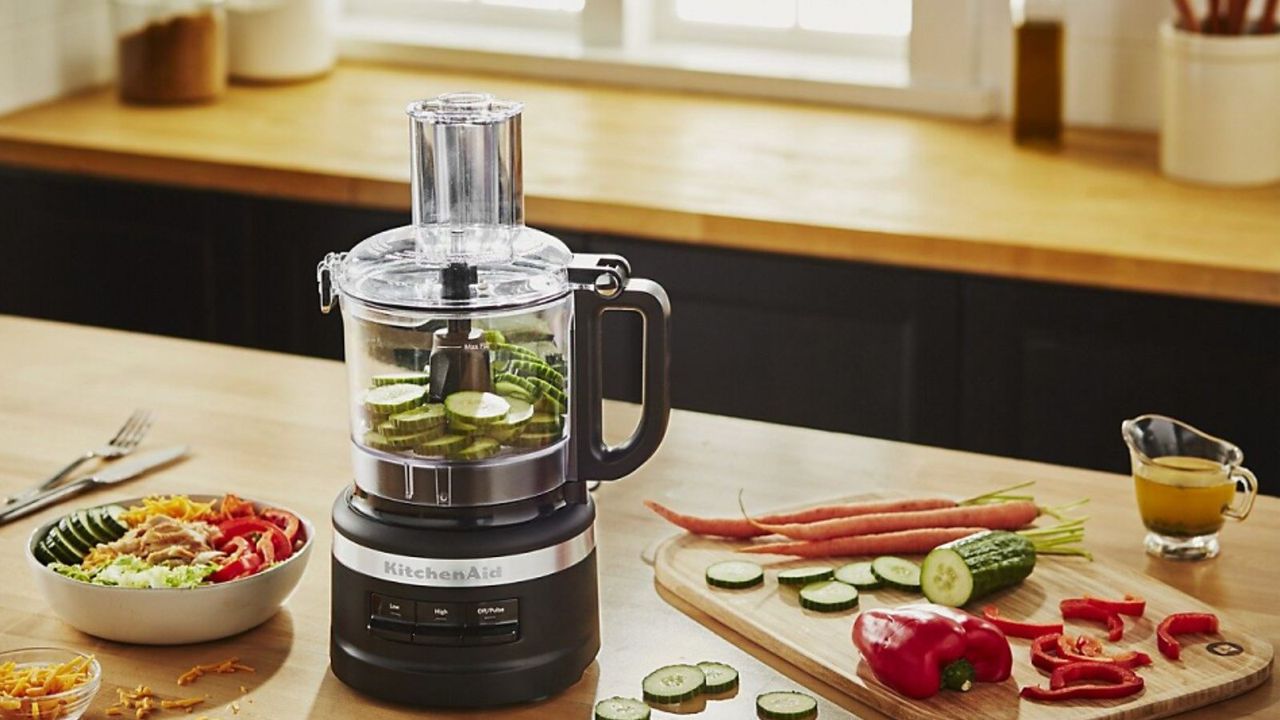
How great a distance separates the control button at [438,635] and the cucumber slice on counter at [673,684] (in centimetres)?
16

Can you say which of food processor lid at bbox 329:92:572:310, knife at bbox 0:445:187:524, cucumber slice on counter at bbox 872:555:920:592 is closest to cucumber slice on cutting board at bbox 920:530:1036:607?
cucumber slice on counter at bbox 872:555:920:592

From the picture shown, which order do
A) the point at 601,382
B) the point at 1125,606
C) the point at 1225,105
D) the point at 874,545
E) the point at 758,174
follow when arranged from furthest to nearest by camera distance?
the point at 758,174 → the point at 1225,105 → the point at 874,545 → the point at 1125,606 → the point at 601,382

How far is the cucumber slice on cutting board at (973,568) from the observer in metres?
1.65

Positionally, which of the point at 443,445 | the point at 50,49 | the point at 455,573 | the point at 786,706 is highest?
the point at 50,49

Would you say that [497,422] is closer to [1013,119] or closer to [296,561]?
[296,561]

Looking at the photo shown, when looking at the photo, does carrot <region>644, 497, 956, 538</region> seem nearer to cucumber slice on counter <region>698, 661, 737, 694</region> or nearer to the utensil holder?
cucumber slice on counter <region>698, 661, 737, 694</region>

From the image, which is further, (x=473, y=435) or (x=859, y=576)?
(x=859, y=576)

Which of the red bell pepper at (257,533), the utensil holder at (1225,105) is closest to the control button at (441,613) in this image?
the red bell pepper at (257,533)

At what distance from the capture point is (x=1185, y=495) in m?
1.76

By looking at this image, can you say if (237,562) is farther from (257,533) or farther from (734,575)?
(734,575)

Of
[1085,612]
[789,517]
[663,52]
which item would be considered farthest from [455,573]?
[663,52]

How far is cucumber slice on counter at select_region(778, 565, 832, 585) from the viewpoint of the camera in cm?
169

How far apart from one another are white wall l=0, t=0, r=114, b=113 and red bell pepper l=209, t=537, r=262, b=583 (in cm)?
219

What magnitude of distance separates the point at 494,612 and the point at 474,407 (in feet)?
0.56
